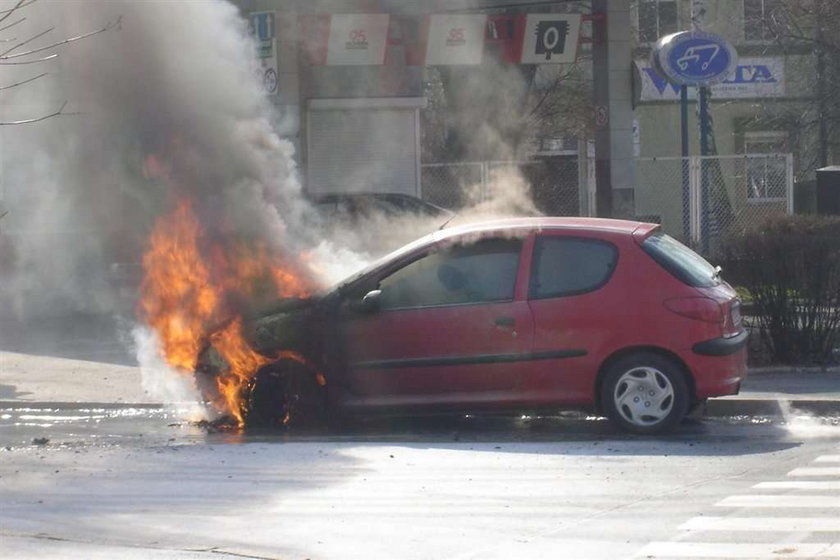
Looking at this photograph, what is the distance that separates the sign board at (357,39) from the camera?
18891mm

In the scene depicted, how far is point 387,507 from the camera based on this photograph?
6.99 meters

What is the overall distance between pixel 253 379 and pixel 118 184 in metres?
2.98

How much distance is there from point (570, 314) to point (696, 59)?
1101 cm

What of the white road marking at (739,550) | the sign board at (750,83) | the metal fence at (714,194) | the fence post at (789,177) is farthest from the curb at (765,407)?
the sign board at (750,83)

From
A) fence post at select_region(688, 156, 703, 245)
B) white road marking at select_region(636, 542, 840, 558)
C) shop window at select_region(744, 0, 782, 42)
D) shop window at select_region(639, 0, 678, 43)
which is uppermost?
shop window at select_region(639, 0, 678, 43)

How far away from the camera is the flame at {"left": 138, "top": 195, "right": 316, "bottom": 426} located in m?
9.69

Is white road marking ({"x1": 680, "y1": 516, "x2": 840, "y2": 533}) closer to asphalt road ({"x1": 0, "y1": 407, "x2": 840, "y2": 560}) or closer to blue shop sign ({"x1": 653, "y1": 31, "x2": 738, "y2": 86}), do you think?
asphalt road ({"x1": 0, "y1": 407, "x2": 840, "y2": 560})

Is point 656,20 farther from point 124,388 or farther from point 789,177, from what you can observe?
point 124,388

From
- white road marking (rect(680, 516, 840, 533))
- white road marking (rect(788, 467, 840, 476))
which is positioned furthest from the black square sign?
white road marking (rect(680, 516, 840, 533))

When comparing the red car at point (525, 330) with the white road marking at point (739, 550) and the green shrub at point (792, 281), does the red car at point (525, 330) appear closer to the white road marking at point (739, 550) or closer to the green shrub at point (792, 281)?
the green shrub at point (792, 281)

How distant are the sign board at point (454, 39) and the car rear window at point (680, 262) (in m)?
10.9

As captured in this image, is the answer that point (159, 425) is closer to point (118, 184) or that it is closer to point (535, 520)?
point (118, 184)

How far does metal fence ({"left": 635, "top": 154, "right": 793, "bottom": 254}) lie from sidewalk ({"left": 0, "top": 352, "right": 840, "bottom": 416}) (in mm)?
3466

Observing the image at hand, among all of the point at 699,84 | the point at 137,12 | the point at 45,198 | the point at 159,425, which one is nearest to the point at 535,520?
the point at 159,425
